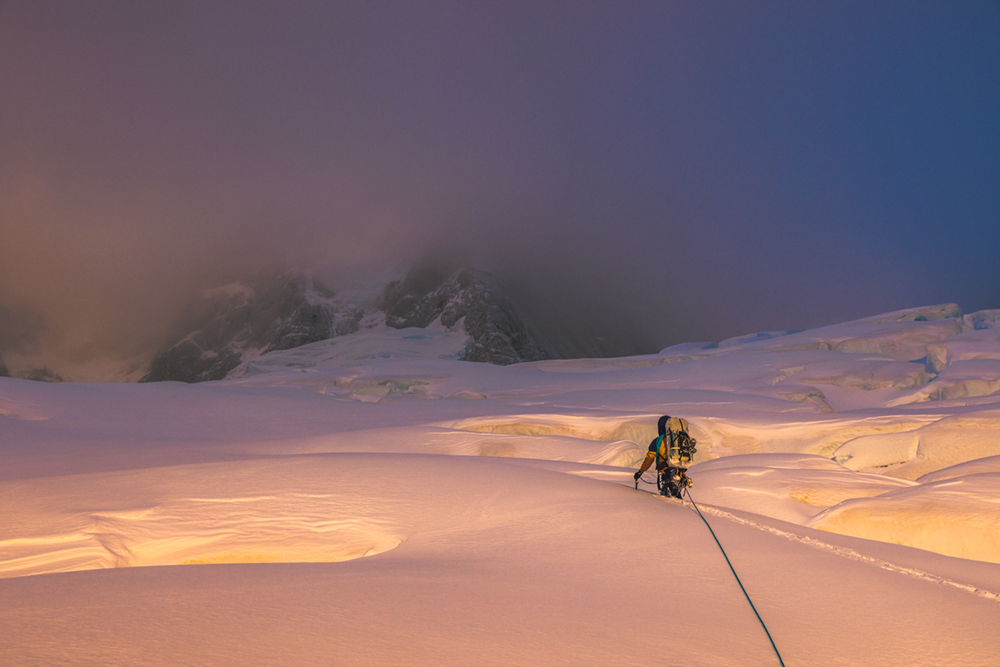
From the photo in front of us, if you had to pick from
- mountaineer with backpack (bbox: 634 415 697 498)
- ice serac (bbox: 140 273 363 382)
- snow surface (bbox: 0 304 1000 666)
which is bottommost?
snow surface (bbox: 0 304 1000 666)

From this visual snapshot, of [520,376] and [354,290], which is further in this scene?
[354,290]

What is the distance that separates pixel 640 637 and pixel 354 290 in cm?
18330

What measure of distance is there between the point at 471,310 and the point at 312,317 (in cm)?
5045

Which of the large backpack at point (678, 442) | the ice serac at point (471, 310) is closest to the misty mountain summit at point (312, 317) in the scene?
the ice serac at point (471, 310)

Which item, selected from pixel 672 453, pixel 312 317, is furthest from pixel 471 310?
pixel 672 453

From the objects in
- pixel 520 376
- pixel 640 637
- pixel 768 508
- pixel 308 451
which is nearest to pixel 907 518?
pixel 768 508

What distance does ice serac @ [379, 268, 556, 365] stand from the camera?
136000 mm

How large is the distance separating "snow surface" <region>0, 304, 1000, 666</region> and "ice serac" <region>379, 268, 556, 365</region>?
116 metres

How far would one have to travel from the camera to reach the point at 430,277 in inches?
6609

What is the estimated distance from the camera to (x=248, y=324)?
588ft

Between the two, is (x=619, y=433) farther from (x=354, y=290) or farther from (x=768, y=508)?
(x=354, y=290)

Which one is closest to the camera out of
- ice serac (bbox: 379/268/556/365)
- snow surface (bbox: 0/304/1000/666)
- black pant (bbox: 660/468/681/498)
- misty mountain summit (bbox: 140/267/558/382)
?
snow surface (bbox: 0/304/1000/666)

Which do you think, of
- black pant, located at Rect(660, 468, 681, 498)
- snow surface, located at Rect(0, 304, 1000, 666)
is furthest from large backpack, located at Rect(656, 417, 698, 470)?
snow surface, located at Rect(0, 304, 1000, 666)

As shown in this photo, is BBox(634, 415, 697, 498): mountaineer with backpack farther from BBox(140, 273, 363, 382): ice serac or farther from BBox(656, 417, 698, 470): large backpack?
BBox(140, 273, 363, 382): ice serac
